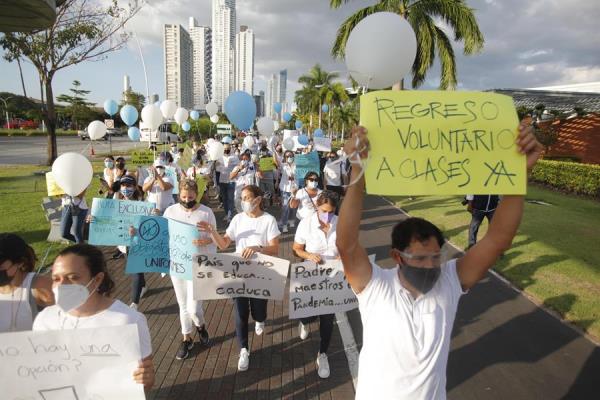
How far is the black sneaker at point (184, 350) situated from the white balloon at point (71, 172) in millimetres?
2424

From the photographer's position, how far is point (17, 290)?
2.37 m

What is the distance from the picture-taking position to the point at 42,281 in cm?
244

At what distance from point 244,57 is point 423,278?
124434 mm

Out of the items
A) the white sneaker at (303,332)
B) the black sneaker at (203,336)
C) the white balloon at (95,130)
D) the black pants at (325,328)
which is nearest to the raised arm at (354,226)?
the black pants at (325,328)

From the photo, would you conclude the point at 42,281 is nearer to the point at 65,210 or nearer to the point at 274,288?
the point at 274,288

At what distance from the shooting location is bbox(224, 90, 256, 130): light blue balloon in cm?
756

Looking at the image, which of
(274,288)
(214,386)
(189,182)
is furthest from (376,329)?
(189,182)

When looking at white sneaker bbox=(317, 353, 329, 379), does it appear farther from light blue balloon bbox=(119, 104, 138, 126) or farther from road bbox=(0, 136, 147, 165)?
road bbox=(0, 136, 147, 165)

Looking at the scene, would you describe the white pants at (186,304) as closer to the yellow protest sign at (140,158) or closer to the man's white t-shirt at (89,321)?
the man's white t-shirt at (89,321)

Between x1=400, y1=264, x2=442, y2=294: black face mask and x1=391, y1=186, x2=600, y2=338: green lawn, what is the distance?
4478 mm

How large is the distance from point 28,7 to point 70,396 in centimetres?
234

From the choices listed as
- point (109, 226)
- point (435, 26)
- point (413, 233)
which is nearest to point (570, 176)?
point (435, 26)

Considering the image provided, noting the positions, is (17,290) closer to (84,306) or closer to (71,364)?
(84,306)

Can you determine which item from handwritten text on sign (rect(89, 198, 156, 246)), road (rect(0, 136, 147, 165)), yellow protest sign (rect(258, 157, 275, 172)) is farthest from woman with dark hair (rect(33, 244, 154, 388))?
road (rect(0, 136, 147, 165))
